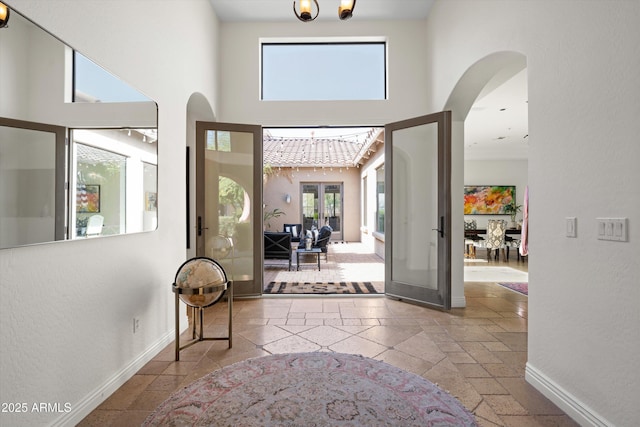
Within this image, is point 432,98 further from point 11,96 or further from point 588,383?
point 11,96

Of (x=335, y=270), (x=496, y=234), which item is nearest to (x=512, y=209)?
(x=496, y=234)

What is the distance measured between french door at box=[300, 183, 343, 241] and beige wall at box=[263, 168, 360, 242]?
0.18 metres

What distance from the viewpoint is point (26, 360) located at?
1.61 metres

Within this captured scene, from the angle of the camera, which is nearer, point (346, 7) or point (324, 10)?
point (346, 7)

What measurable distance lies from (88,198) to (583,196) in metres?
2.90

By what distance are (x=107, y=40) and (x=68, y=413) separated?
2.28 meters

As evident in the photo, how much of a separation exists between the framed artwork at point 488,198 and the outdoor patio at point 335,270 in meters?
3.63

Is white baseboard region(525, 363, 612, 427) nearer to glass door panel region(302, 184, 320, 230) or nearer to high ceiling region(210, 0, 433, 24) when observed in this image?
high ceiling region(210, 0, 433, 24)

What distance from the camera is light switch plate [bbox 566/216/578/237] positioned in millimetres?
1965

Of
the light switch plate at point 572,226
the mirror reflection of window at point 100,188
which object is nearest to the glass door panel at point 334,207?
the mirror reflection of window at point 100,188

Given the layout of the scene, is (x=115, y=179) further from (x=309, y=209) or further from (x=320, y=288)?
(x=309, y=209)

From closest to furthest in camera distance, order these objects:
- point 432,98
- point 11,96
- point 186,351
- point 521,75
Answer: point 11,96
point 186,351
point 432,98
point 521,75

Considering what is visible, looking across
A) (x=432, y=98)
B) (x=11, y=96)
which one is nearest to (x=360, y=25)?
(x=432, y=98)

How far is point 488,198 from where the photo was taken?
1014cm
